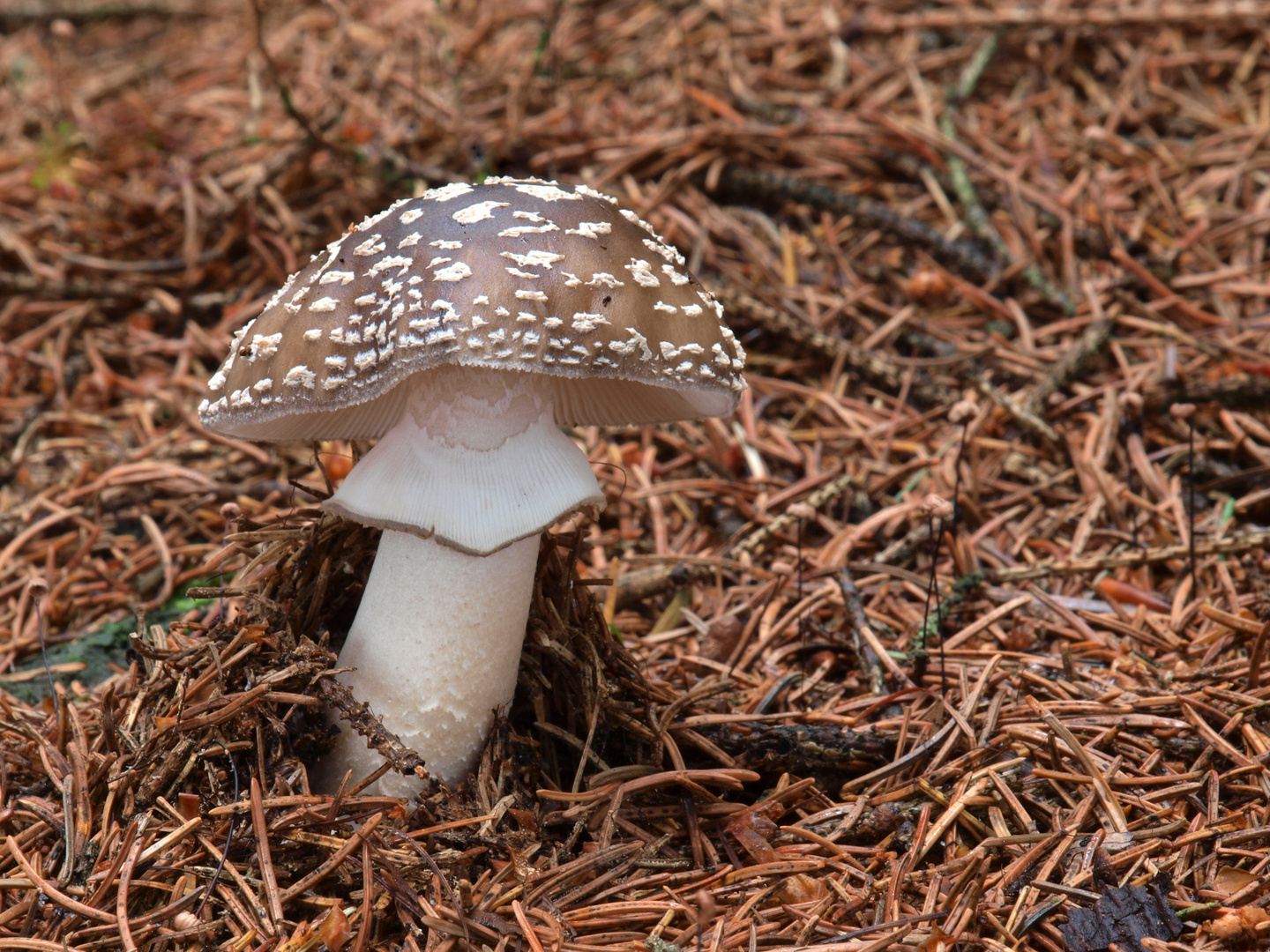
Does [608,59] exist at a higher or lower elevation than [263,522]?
higher

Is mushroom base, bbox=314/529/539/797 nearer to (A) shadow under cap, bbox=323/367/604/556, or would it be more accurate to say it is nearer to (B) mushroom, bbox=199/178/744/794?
(B) mushroom, bbox=199/178/744/794

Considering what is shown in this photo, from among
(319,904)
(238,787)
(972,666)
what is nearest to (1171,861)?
(972,666)

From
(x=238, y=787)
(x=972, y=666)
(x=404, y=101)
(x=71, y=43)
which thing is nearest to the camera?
(x=238, y=787)

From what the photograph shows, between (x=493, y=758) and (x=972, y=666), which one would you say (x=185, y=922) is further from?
(x=972, y=666)

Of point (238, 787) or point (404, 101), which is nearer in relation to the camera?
point (238, 787)

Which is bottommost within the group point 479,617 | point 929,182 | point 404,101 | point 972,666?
point 972,666

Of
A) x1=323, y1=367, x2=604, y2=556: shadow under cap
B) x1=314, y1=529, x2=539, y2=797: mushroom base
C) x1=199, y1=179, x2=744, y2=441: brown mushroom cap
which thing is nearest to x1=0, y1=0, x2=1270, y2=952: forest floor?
x1=314, y1=529, x2=539, y2=797: mushroom base

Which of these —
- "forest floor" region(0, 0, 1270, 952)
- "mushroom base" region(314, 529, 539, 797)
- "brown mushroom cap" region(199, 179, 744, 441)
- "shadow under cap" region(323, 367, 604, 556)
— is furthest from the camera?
"mushroom base" region(314, 529, 539, 797)

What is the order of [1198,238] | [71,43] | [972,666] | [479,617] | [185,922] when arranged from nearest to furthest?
[185,922]
[479,617]
[972,666]
[1198,238]
[71,43]
